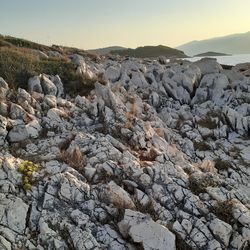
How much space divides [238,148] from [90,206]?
520 inches

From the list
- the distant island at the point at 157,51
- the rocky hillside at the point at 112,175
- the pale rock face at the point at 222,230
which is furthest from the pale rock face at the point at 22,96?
the distant island at the point at 157,51

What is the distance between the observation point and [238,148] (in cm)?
2416

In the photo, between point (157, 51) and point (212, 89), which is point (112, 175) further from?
point (157, 51)

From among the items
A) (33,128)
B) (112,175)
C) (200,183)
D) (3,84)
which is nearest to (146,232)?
(112,175)

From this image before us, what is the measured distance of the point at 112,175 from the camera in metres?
15.6

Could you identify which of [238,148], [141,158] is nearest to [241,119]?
[238,148]

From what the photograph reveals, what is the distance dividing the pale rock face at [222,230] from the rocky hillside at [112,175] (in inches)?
1.3

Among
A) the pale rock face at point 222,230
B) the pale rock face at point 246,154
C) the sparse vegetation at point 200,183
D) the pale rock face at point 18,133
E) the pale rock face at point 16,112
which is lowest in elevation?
the pale rock face at point 246,154

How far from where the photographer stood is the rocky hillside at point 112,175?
12.8 meters

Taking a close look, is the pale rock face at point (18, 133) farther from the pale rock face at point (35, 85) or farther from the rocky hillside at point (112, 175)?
the pale rock face at point (35, 85)

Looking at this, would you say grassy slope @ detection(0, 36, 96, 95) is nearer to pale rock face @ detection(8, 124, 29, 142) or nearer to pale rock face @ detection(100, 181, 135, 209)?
pale rock face @ detection(8, 124, 29, 142)

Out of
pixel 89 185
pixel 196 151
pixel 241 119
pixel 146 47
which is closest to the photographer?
pixel 89 185

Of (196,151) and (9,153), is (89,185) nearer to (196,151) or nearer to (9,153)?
(9,153)

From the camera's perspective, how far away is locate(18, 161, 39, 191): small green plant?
45.9ft
